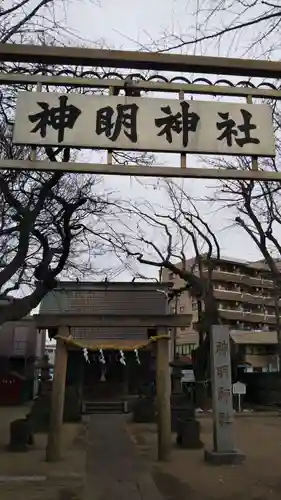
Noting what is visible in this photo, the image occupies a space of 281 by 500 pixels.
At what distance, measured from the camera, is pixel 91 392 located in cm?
2502

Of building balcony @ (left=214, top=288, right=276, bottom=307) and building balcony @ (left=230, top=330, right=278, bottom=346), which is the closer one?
building balcony @ (left=230, top=330, right=278, bottom=346)

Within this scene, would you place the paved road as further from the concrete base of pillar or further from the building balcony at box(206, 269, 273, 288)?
the building balcony at box(206, 269, 273, 288)

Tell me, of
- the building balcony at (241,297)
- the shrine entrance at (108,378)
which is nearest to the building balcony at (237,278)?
the building balcony at (241,297)

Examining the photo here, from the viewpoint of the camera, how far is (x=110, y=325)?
12.2m

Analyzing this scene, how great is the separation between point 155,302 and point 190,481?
16783mm

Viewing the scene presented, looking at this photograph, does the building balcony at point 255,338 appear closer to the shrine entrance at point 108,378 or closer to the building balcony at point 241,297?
the building balcony at point 241,297

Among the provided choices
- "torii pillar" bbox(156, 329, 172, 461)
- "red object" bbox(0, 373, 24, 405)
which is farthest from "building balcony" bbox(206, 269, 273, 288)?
"torii pillar" bbox(156, 329, 172, 461)

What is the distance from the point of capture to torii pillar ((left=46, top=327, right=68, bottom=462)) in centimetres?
1104

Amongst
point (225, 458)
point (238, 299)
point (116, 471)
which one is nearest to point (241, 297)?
point (238, 299)

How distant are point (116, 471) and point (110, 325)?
3.33 metres

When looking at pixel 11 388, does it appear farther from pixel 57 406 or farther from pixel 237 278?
pixel 237 278

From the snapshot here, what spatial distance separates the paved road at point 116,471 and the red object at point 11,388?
1560 centimetres

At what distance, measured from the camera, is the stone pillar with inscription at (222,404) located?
1080 centimetres

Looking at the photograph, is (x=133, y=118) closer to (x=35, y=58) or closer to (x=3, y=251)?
(x=35, y=58)
